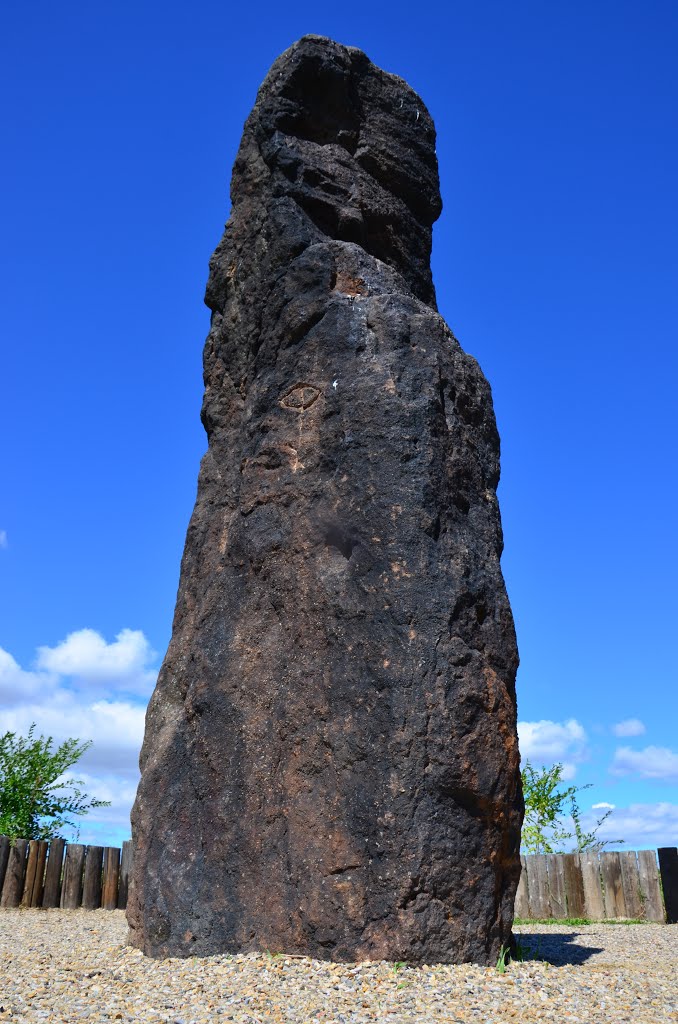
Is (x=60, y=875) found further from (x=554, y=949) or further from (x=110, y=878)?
(x=554, y=949)

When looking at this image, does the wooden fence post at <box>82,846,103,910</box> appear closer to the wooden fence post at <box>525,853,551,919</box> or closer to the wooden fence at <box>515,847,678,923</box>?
the wooden fence at <box>515,847,678,923</box>

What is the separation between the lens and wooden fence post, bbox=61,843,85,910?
13.0 m

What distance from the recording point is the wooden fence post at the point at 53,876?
42.4ft

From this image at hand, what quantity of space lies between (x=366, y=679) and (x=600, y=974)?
107 inches

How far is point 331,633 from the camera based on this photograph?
20.6 ft

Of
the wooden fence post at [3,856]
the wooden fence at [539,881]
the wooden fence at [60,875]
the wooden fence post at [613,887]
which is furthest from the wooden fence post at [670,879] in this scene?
the wooden fence post at [3,856]

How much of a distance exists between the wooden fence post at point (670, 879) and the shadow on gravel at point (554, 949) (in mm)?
3945

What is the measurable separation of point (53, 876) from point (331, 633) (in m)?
8.88

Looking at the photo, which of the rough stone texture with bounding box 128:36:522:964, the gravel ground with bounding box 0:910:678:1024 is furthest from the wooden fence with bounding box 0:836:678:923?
the rough stone texture with bounding box 128:36:522:964

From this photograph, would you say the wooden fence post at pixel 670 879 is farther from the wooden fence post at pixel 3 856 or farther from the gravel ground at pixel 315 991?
the wooden fence post at pixel 3 856

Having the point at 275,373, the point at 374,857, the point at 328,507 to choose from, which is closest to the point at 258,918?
the point at 374,857

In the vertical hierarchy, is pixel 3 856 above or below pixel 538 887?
above

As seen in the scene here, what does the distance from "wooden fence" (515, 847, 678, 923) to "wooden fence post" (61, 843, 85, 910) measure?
636 centimetres

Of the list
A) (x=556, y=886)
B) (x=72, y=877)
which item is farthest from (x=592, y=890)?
(x=72, y=877)
